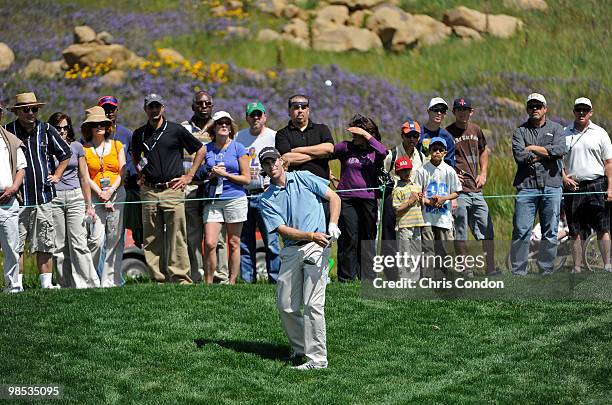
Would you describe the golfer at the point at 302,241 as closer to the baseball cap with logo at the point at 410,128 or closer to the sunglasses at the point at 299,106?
the sunglasses at the point at 299,106

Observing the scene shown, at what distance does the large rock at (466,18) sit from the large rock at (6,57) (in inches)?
392

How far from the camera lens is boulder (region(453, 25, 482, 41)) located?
1062 inches

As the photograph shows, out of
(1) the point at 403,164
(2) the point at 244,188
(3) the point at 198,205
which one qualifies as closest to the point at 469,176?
(1) the point at 403,164

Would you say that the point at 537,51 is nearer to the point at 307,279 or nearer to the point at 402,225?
the point at 402,225

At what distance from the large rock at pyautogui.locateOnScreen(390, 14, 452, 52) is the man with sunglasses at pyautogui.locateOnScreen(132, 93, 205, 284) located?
1269 cm

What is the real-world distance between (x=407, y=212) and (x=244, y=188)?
7.44 ft

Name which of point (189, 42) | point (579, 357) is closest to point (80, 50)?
point (189, 42)

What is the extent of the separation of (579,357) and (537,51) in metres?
15.3

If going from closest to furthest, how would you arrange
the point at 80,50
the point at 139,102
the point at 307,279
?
the point at 307,279 → the point at 139,102 → the point at 80,50

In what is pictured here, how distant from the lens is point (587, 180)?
15.1 metres

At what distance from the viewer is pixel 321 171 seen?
1476 cm

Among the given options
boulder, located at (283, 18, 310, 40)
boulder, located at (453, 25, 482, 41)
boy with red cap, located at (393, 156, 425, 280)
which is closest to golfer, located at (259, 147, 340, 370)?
boy with red cap, located at (393, 156, 425, 280)

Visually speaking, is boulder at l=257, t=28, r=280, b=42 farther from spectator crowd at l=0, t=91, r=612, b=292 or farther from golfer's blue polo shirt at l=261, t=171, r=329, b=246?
golfer's blue polo shirt at l=261, t=171, r=329, b=246

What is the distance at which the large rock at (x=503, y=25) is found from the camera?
27.0 meters
